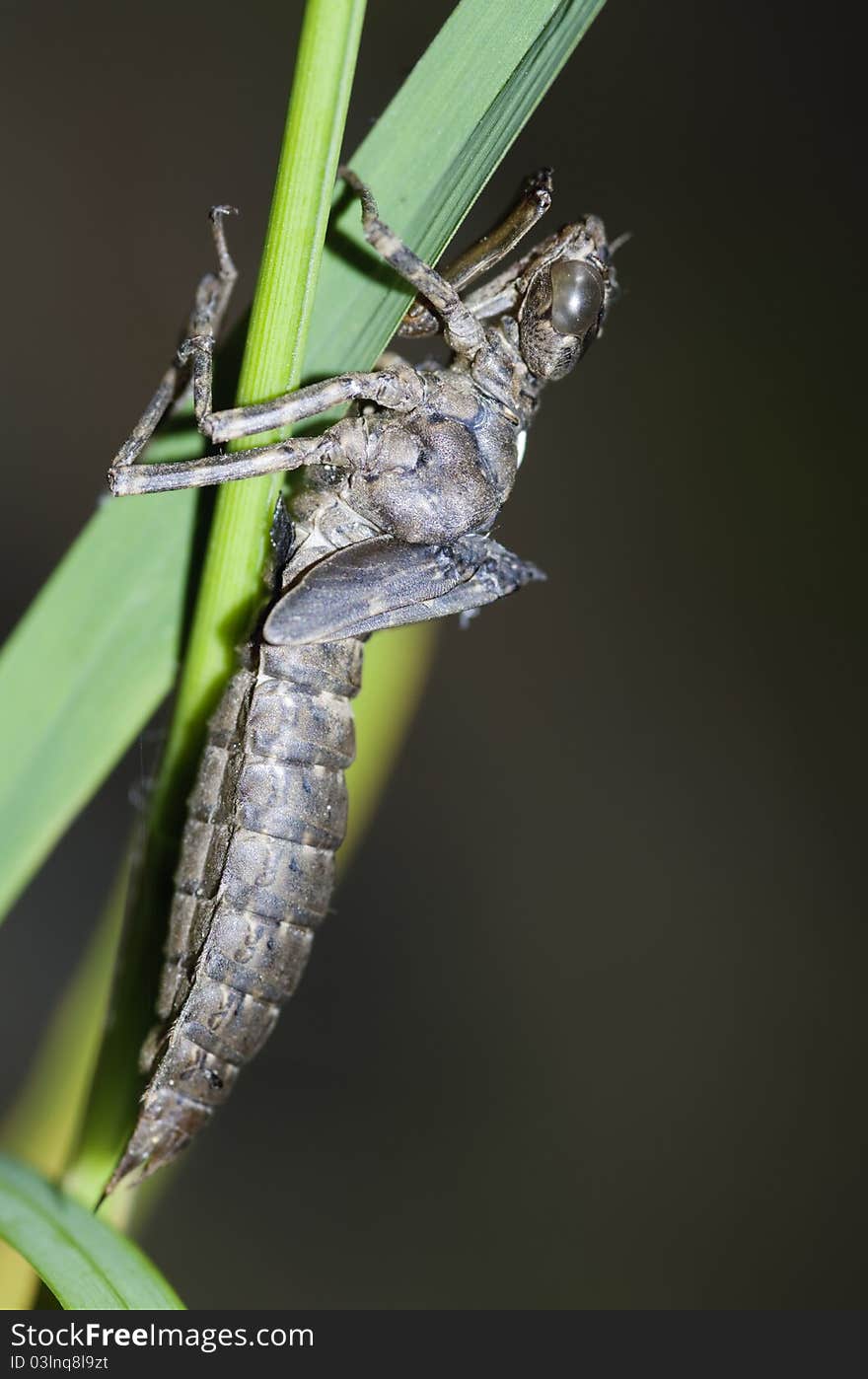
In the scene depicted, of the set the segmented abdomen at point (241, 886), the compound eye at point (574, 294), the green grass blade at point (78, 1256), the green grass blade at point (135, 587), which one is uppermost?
the compound eye at point (574, 294)

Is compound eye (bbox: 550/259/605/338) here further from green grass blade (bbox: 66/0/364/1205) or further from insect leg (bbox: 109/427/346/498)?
green grass blade (bbox: 66/0/364/1205)

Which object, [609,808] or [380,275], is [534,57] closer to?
[380,275]

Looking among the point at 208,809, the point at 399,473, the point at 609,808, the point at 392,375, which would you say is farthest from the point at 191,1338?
the point at 609,808

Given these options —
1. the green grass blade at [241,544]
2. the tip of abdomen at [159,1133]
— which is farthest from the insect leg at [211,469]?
the tip of abdomen at [159,1133]

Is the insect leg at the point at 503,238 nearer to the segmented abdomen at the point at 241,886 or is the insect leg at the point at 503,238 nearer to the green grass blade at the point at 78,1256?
the segmented abdomen at the point at 241,886

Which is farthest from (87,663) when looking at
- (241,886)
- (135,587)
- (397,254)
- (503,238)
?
(503,238)

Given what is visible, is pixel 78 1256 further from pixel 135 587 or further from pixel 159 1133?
pixel 135 587
